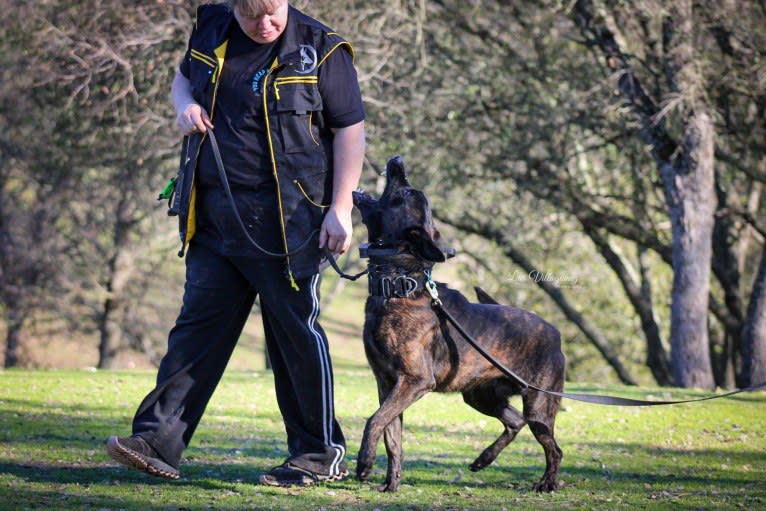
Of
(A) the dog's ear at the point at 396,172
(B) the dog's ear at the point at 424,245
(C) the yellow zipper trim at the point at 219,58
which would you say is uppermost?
(C) the yellow zipper trim at the point at 219,58

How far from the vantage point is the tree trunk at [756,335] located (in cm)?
1504

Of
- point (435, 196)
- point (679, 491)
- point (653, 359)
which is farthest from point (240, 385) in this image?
point (653, 359)

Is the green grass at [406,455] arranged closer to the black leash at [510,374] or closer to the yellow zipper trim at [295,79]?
the black leash at [510,374]

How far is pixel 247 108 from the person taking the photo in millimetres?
5289

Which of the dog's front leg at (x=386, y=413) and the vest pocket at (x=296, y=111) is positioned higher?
the vest pocket at (x=296, y=111)

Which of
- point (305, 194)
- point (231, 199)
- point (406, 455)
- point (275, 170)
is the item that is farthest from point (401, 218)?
point (406, 455)

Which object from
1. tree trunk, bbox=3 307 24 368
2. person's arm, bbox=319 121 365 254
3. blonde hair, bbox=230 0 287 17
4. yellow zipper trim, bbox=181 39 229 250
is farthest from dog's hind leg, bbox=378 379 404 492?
tree trunk, bbox=3 307 24 368

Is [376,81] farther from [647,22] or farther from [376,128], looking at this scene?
[647,22]

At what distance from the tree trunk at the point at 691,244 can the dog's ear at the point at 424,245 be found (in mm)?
A: 10119

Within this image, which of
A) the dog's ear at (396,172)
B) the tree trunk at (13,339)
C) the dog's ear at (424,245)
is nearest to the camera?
the dog's ear at (424,245)

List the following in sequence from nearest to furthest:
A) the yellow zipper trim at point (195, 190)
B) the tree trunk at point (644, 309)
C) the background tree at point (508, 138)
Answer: the yellow zipper trim at point (195, 190)
the background tree at point (508, 138)
the tree trunk at point (644, 309)

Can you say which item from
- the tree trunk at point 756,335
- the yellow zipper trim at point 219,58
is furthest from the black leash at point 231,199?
the tree trunk at point 756,335

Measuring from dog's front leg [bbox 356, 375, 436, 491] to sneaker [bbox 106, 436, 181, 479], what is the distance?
1.00m

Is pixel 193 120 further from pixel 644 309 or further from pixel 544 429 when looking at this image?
pixel 644 309
